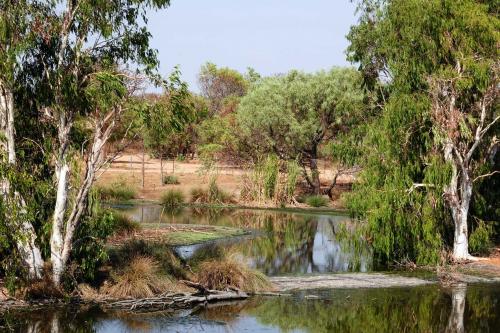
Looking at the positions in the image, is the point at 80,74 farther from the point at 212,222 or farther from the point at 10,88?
the point at 212,222

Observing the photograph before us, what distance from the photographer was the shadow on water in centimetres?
1561

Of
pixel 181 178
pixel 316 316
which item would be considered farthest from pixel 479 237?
pixel 181 178

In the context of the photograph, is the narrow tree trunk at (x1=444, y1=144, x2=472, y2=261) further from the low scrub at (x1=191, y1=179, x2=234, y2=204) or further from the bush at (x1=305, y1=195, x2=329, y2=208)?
the low scrub at (x1=191, y1=179, x2=234, y2=204)

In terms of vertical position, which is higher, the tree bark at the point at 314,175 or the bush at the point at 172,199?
the tree bark at the point at 314,175

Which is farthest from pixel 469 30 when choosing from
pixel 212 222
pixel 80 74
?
pixel 212 222

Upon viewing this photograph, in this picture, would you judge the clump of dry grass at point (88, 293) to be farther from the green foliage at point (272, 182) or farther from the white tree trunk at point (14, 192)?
the green foliage at point (272, 182)

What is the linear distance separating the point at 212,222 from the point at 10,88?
1994cm

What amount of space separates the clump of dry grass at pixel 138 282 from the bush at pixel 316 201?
25.9 metres

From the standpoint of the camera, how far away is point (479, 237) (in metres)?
24.4

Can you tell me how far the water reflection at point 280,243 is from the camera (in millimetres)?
24812

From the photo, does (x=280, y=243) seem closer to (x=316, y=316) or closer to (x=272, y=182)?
(x=272, y=182)

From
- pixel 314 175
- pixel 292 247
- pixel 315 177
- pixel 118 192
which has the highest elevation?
pixel 314 175

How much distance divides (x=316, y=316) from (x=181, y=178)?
34.6 m

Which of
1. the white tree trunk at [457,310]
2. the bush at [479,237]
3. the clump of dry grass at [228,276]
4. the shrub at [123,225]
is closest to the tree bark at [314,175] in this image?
the shrub at [123,225]
